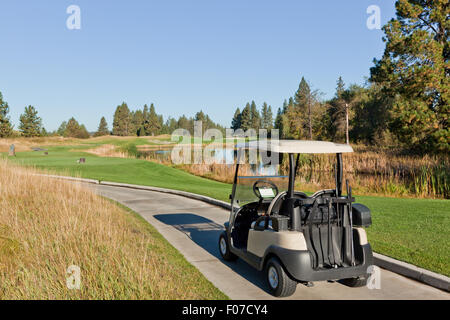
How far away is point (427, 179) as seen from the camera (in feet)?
48.1

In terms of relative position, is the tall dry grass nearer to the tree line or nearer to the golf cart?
the golf cart

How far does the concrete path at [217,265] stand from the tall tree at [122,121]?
105 m

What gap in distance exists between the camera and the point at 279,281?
14.0 ft

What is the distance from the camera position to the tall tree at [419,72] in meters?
23.9

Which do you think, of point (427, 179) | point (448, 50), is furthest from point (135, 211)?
point (448, 50)


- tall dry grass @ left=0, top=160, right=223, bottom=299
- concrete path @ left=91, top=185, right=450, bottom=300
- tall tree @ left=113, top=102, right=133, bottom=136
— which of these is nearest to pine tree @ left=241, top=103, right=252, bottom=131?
tall tree @ left=113, top=102, right=133, bottom=136

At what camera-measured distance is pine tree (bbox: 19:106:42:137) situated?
79.9 metres

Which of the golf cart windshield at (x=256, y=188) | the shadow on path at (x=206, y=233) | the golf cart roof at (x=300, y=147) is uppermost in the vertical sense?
the golf cart roof at (x=300, y=147)

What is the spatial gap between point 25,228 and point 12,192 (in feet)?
11.7

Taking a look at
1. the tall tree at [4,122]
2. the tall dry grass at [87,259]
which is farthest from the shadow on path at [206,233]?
the tall tree at [4,122]

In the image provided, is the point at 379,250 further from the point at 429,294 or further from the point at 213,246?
the point at 213,246

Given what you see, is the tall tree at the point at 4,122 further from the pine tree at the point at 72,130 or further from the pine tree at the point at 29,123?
the pine tree at the point at 72,130

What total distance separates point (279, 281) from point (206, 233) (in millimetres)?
3845
